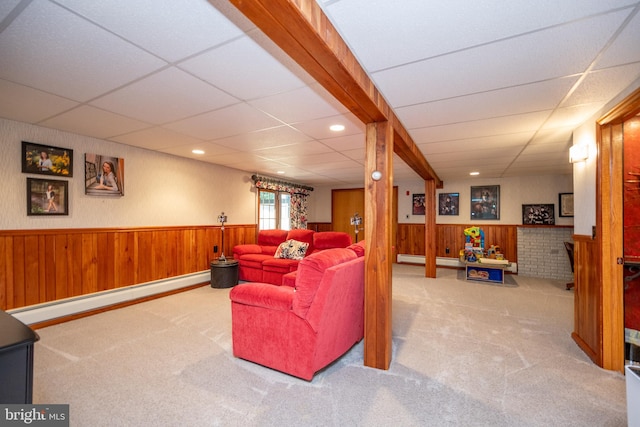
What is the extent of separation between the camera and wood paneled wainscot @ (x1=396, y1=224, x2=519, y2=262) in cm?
609

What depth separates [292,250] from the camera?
16.3ft

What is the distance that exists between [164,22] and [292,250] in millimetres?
3959

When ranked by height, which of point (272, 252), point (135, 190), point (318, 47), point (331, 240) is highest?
point (318, 47)

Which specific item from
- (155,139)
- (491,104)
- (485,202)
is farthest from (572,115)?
(155,139)

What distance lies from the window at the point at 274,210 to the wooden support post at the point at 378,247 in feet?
14.2

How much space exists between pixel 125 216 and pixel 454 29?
168 inches

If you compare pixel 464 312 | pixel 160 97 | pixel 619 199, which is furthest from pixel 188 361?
pixel 619 199

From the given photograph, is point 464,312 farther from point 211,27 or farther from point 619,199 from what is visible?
point 211,27

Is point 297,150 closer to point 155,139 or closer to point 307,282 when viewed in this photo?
point 155,139

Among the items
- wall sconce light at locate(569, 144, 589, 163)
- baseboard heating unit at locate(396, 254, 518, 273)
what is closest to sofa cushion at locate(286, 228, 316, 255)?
baseboard heating unit at locate(396, 254, 518, 273)

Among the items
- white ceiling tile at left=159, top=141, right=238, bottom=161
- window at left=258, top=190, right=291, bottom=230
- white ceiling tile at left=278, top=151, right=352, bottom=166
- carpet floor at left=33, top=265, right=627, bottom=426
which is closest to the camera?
carpet floor at left=33, top=265, right=627, bottom=426

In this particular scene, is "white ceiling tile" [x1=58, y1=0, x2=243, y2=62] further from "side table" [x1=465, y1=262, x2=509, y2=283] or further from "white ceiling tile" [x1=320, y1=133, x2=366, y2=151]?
"side table" [x1=465, y1=262, x2=509, y2=283]

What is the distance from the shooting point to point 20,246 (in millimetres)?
2914

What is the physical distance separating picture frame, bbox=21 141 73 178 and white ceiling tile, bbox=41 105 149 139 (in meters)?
0.26
